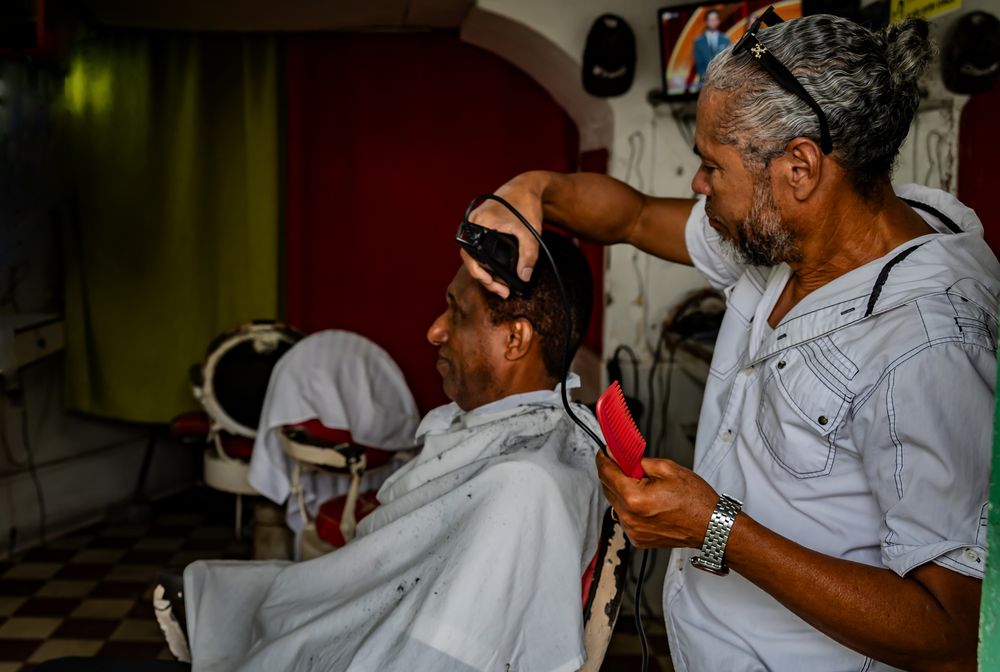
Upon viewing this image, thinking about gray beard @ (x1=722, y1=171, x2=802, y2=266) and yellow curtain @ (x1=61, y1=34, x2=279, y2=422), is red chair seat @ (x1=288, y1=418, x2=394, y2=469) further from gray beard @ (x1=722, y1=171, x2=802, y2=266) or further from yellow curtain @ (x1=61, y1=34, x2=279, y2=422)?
gray beard @ (x1=722, y1=171, x2=802, y2=266)

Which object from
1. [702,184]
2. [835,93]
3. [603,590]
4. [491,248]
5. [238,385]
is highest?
[835,93]

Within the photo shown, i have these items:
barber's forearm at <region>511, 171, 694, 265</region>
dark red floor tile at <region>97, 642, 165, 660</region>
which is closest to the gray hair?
barber's forearm at <region>511, 171, 694, 265</region>

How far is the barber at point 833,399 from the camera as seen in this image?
3.24 feet

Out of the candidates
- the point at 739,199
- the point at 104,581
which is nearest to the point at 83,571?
the point at 104,581

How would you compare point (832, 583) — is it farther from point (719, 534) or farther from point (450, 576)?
point (450, 576)

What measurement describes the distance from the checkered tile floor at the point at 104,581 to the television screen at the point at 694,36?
2442 millimetres

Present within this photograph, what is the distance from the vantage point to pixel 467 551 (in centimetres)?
145

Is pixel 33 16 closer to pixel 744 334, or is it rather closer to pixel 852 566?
pixel 744 334

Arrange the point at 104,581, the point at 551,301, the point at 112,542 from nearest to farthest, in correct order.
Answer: the point at 551,301 < the point at 104,581 < the point at 112,542

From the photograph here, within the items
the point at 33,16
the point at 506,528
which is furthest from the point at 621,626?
the point at 33,16

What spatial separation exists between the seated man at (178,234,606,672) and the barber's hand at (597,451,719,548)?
358 millimetres

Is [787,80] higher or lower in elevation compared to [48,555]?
higher

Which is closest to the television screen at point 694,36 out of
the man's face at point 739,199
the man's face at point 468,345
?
the man's face at point 468,345

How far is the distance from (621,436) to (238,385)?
2.75 metres
